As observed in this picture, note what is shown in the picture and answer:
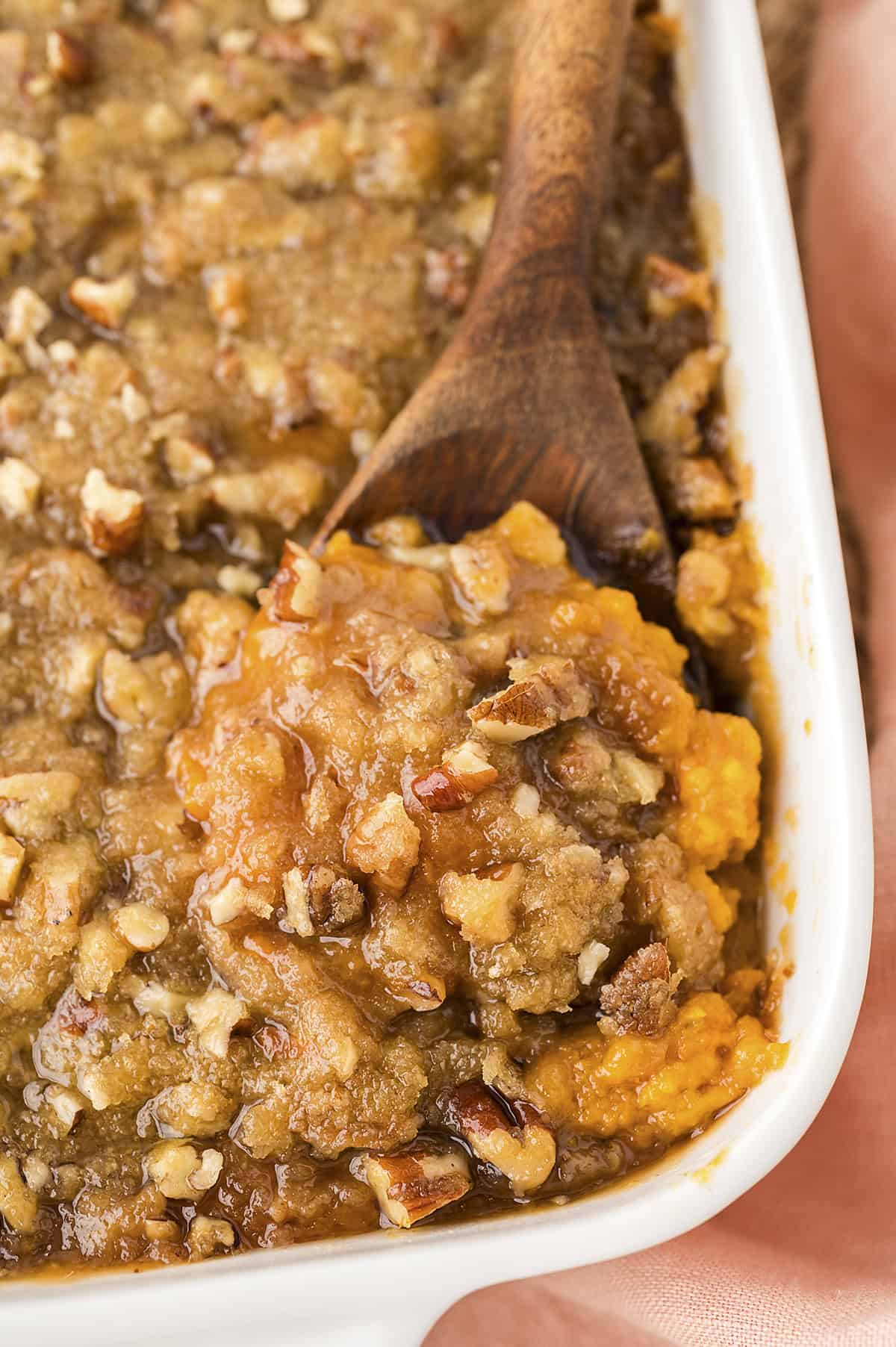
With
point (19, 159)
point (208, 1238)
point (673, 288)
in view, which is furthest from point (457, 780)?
point (19, 159)

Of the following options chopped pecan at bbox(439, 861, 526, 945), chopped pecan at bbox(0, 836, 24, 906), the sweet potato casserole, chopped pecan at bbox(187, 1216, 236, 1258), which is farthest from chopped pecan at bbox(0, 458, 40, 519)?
chopped pecan at bbox(187, 1216, 236, 1258)

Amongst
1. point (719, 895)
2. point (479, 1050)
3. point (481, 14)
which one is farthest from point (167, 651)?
point (481, 14)

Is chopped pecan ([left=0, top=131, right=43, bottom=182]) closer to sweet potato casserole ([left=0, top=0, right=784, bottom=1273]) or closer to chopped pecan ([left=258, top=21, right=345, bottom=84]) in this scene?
sweet potato casserole ([left=0, top=0, right=784, bottom=1273])

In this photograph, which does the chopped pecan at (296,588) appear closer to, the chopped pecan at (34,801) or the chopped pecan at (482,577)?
the chopped pecan at (482,577)

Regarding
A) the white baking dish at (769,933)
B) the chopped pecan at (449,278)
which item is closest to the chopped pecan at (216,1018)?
the white baking dish at (769,933)

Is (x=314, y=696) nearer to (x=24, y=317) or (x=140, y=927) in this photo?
(x=140, y=927)

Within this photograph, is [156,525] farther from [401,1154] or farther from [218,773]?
[401,1154]
